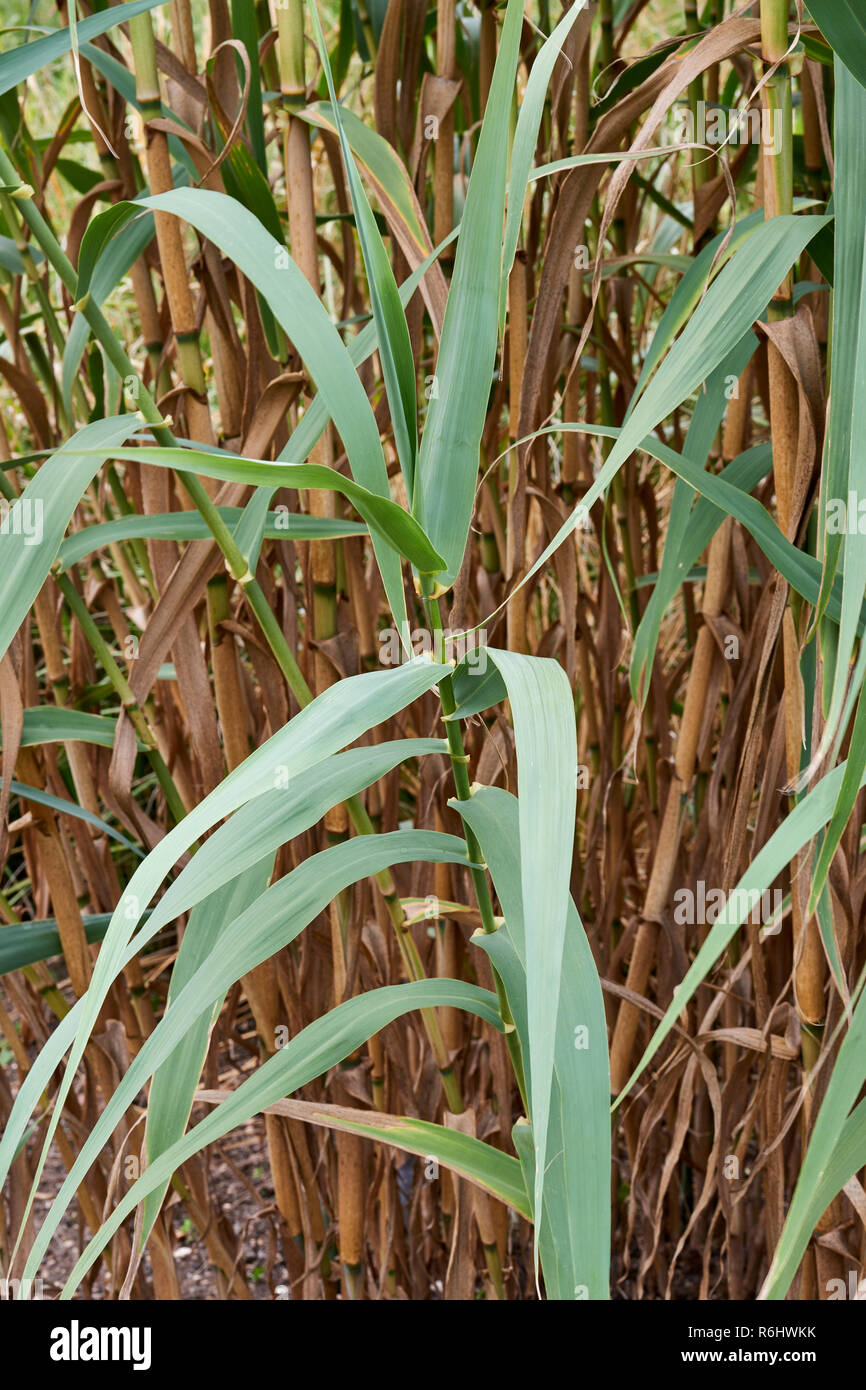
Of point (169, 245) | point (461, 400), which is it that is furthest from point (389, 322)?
point (169, 245)

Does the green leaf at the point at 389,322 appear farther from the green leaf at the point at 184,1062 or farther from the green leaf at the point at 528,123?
the green leaf at the point at 184,1062

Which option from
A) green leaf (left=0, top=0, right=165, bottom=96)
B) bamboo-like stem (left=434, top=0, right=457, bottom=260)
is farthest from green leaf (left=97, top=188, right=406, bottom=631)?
bamboo-like stem (left=434, top=0, right=457, bottom=260)

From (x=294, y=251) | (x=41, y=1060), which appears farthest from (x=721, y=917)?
(x=294, y=251)

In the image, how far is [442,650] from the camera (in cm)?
30

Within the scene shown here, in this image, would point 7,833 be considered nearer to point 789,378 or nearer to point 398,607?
point 398,607

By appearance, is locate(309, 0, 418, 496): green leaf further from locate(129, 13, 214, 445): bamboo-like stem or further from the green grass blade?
locate(129, 13, 214, 445): bamboo-like stem

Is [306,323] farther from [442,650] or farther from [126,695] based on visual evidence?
[126,695]

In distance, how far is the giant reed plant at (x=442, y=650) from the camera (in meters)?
0.30

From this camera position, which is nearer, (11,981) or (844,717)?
(844,717)

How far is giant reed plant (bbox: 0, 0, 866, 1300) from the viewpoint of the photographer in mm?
304

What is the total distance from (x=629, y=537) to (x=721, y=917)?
495 millimetres

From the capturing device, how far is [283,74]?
474mm

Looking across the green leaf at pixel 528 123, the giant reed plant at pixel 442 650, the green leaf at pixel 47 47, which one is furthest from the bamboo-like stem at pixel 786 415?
the green leaf at pixel 47 47
